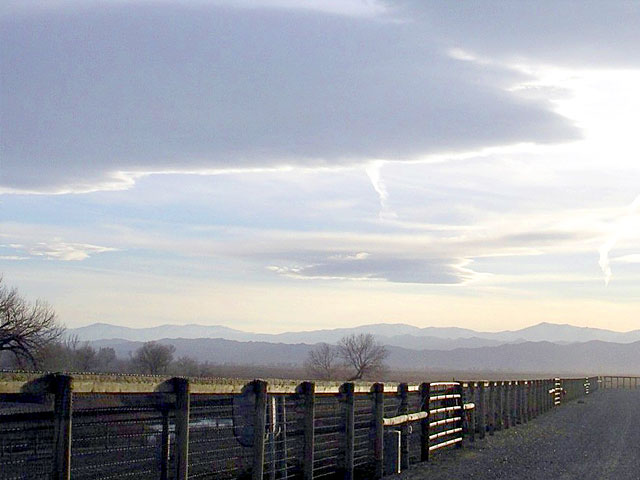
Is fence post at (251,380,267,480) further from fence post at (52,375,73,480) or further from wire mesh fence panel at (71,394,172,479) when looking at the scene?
fence post at (52,375,73,480)

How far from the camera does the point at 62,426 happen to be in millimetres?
7117

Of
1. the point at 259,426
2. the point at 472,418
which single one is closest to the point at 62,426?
the point at 259,426

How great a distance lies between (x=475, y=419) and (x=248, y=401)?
492 inches

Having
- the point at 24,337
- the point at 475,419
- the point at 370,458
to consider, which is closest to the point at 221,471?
the point at 370,458

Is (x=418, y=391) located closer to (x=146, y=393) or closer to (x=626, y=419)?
(x=146, y=393)

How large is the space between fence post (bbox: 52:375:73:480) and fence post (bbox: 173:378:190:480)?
1.52 metres

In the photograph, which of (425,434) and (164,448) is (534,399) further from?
(164,448)

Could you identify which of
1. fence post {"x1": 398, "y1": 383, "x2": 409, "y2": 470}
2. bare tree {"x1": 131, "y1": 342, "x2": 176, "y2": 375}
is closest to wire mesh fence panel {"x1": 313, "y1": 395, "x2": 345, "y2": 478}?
fence post {"x1": 398, "y1": 383, "x2": 409, "y2": 470}

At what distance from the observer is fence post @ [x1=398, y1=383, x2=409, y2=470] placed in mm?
15288

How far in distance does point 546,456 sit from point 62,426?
42.5ft

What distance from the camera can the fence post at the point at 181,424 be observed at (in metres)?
8.55

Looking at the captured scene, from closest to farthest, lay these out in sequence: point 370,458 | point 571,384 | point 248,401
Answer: point 248,401
point 370,458
point 571,384

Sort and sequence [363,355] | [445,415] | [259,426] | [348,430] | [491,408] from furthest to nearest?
[363,355] → [491,408] → [445,415] → [348,430] → [259,426]

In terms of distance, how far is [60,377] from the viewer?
7184mm
